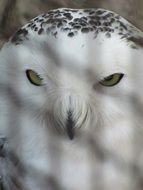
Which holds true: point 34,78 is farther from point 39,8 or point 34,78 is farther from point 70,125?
point 39,8

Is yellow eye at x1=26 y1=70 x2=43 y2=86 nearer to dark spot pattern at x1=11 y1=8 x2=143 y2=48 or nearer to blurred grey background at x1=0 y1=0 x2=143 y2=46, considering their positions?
dark spot pattern at x1=11 y1=8 x2=143 y2=48

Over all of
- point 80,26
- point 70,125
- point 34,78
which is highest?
point 80,26

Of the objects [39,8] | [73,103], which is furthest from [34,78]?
[39,8]

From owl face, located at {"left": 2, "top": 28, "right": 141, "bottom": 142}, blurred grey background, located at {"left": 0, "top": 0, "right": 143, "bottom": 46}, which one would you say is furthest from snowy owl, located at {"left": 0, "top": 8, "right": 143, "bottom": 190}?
blurred grey background, located at {"left": 0, "top": 0, "right": 143, "bottom": 46}

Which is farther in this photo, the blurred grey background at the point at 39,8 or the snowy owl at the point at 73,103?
the blurred grey background at the point at 39,8

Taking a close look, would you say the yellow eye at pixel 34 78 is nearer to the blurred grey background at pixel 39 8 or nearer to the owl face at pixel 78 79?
the owl face at pixel 78 79

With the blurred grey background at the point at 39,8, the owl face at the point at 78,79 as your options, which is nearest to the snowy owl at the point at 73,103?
the owl face at the point at 78,79

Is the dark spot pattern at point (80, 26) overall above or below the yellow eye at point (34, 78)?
above
